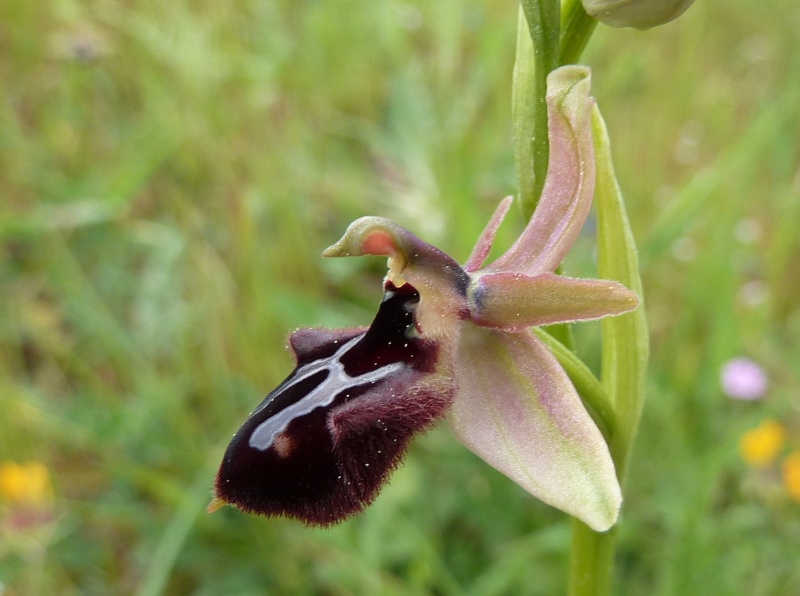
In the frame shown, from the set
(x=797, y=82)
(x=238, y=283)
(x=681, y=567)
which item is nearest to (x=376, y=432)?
(x=681, y=567)

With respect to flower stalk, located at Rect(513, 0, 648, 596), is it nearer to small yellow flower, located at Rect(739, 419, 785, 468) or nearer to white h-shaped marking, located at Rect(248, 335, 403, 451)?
white h-shaped marking, located at Rect(248, 335, 403, 451)

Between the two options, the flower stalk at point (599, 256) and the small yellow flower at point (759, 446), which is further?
the small yellow flower at point (759, 446)

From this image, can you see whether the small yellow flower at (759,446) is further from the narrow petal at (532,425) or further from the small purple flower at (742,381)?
the narrow petal at (532,425)

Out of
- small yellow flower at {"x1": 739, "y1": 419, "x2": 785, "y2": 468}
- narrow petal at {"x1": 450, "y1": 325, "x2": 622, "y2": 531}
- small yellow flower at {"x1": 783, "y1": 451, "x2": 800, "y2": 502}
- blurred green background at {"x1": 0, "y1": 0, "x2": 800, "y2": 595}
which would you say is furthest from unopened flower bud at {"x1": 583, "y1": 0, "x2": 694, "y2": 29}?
small yellow flower at {"x1": 783, "y1": 451, "x2": 800, "y2": 502}

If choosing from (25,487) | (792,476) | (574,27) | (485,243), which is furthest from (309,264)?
(574,27)

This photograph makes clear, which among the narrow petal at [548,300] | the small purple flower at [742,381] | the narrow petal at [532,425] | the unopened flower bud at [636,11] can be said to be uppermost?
the unopened flower bud at [636,11]

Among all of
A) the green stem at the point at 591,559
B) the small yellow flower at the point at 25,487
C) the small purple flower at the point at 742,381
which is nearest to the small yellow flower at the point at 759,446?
the small purple flower at the point at 742,381

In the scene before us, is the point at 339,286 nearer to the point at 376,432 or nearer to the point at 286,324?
the point at 286,324
